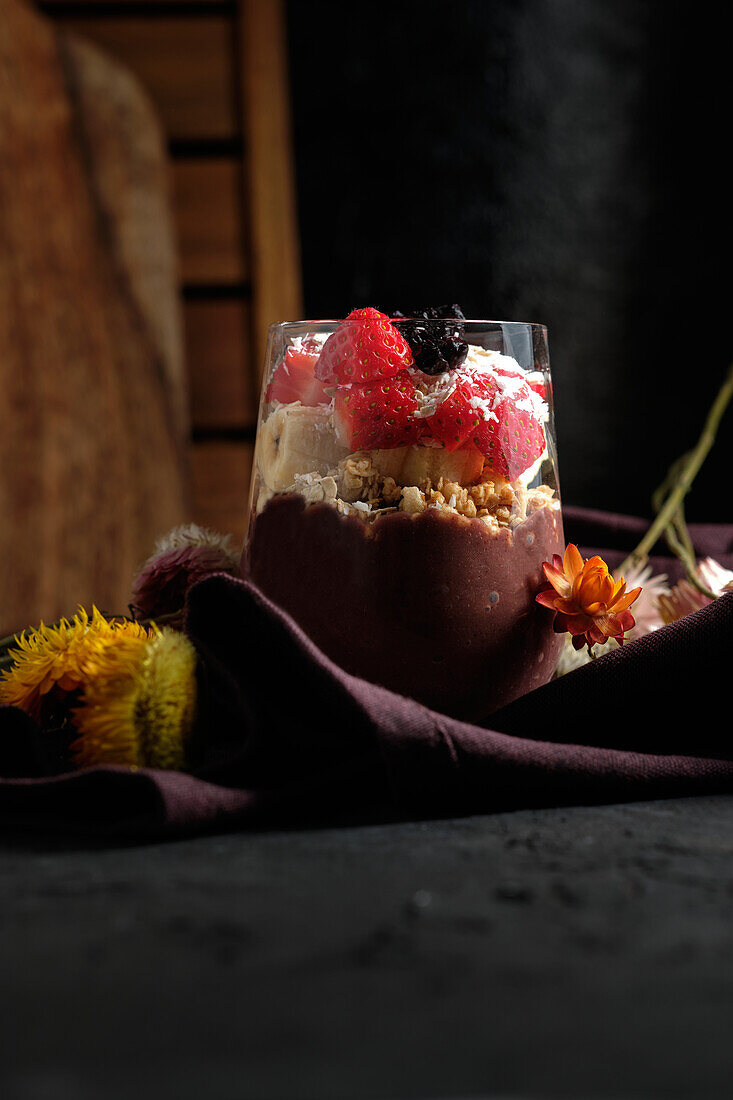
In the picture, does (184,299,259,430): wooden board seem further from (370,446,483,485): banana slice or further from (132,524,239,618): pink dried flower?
(370,446,483,485): banana slice

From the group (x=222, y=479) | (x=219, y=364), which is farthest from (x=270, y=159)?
(x=222, y=479)

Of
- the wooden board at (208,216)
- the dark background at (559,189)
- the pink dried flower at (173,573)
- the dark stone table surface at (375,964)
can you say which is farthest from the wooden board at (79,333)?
the dark stone table surface at (375,964)

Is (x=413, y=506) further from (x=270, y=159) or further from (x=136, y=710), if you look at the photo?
(x=270, y=159)

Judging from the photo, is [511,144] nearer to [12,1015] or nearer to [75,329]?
[75,329]

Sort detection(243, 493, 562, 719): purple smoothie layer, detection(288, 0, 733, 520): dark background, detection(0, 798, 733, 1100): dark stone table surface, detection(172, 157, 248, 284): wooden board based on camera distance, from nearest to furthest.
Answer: detection(0, 798, 733, 1100): dark stone table surface
detection(243, 493, 562, 719): purple smoothie layer
detection(288, 0, 733, 520): dark background
detection(172, 157, 248, 284): wooden board

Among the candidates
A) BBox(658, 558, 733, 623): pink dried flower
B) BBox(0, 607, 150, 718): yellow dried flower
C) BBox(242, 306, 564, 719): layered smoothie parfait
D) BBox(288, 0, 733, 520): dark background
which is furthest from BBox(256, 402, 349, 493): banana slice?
BBox(288, 0, 733, 520): dark background

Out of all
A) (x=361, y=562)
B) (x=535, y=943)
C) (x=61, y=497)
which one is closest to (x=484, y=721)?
(x=361, y=562)
